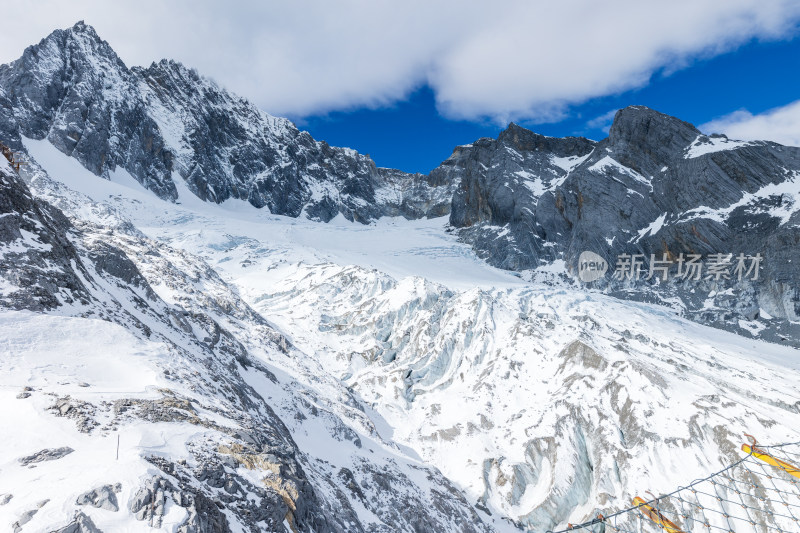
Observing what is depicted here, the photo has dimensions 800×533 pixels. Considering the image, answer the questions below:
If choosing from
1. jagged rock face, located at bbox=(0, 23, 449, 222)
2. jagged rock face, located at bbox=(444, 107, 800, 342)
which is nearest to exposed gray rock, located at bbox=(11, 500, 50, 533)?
jagged rock face, located at bbox=(444, 107, 800, 342)

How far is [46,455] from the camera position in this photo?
36.3 ft

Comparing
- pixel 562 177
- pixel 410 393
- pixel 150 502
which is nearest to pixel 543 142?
pixel 562 177

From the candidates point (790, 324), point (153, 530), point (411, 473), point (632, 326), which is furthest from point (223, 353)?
point (790, 324)

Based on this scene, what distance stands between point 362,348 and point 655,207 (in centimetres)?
9119

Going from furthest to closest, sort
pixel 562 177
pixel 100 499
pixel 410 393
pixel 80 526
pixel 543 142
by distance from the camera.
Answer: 1. pixel 543 142
2. pixel 562 177
3. pixel 410 393
4. pixel 100 499
5. pixel 80 526

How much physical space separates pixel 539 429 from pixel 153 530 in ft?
146

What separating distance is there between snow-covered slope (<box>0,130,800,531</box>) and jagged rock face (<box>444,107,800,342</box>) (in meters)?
13.8

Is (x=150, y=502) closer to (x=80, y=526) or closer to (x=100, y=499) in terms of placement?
(x=100, y=499)

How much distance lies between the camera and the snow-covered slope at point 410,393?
1611cm

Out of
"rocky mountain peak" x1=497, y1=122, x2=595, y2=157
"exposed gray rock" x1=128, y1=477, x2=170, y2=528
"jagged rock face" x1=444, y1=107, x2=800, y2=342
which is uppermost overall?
"rocky mountain peak" x1=497, y1=122, x2=595, y2=157

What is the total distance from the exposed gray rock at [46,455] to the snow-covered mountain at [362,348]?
16 cm

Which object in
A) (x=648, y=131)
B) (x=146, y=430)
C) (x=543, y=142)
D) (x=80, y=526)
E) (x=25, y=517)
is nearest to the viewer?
(x=25, y=517)

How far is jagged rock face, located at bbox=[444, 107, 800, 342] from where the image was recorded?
87.7 meters

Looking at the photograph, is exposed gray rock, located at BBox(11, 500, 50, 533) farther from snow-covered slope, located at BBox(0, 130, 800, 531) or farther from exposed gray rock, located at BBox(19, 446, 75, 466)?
exposed gray rock, located at BBox(19, 446, 75, 466)
